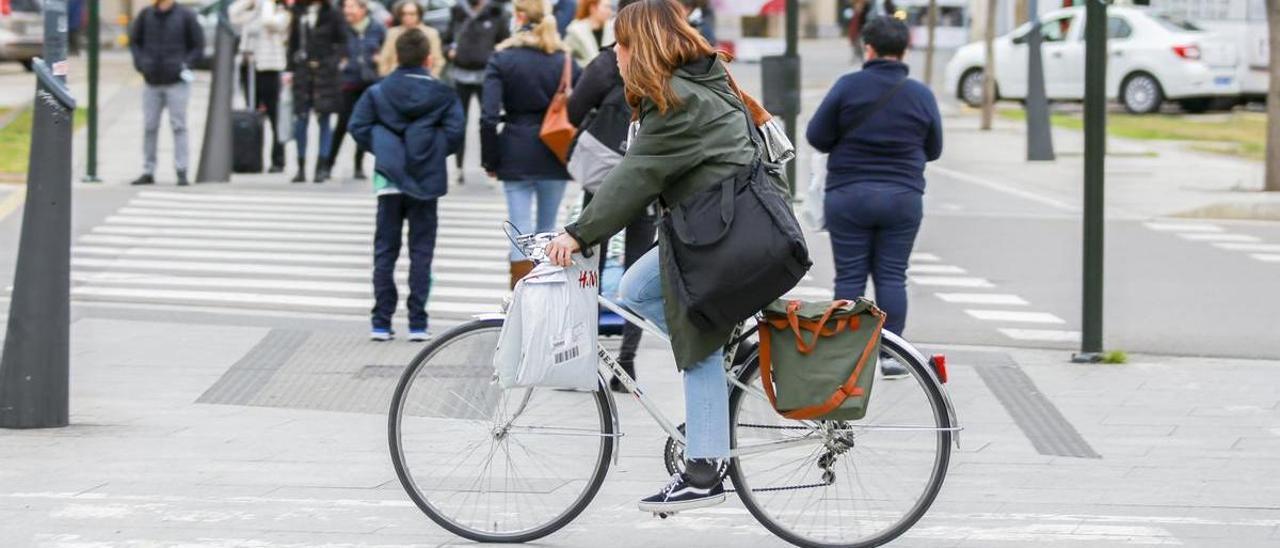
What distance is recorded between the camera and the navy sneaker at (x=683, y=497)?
5867mm

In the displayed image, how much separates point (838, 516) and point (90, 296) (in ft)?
23.9

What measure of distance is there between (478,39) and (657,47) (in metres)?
12.7

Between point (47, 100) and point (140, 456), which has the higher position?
point (47, 100)

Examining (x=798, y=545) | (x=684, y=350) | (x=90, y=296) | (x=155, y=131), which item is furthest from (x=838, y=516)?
(x=155, y=131)

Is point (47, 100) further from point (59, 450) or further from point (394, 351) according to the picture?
point (394, 351)

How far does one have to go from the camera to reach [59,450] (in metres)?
7.52

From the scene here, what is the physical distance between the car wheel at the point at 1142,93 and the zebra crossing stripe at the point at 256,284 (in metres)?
17.4

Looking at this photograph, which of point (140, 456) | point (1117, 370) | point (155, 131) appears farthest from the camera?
point (155, 131)

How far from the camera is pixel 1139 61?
27938 millimetres

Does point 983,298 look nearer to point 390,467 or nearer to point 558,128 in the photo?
point 558,128

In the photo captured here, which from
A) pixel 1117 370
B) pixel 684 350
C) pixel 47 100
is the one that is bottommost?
pixel 1117 370

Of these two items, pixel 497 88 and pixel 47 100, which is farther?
pixel 497 88

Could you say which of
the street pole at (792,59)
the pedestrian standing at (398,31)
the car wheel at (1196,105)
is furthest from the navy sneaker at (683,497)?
the car wheel at (1196,105)

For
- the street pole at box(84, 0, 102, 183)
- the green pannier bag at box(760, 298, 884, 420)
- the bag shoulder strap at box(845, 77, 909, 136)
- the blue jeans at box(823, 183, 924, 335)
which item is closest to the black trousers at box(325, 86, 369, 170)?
the street pole at box(84, 0, 102, 183)
